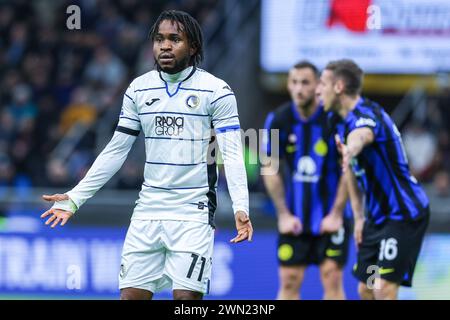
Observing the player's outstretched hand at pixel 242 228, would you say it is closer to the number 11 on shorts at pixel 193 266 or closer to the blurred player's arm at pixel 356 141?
the number 11 on shorts at pixel 193 266

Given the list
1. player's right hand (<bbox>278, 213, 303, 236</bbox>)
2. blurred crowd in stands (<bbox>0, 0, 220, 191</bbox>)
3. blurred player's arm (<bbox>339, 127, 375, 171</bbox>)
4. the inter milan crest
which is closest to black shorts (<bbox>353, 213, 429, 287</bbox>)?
blurred player's arm (<bbox>339, 127, 375, 171</bbox>)

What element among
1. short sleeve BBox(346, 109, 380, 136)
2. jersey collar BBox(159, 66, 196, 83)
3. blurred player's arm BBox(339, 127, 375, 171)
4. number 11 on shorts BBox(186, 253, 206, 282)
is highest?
jersey collar BBox(159, 66, 196, 83)

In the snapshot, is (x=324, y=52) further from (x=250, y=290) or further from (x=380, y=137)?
(x=380, y=137)

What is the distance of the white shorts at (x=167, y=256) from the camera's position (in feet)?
19.3

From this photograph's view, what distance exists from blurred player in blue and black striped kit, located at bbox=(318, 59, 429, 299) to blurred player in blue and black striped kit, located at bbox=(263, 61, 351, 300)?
40.0 inches

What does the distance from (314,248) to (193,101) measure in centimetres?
314

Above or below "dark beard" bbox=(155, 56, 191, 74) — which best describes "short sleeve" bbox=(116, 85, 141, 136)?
below

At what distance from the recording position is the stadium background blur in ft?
35.6

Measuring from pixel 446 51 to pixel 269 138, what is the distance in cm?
649

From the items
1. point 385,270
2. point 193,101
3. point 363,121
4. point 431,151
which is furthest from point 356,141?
point 431,151

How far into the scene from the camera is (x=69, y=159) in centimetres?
1400

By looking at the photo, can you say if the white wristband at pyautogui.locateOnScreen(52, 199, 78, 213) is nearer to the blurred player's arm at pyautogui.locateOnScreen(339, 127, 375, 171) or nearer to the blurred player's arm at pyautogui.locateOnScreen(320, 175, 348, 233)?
the blurred player's arm at pyautogui.locateOnScreen(339, 127, 375, 171)

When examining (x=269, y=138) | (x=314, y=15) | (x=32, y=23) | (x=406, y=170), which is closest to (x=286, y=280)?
(x=269, y=138)

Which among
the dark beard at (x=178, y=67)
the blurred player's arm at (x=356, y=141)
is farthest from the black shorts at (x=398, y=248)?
the dark beard at (x=178, y=67)
